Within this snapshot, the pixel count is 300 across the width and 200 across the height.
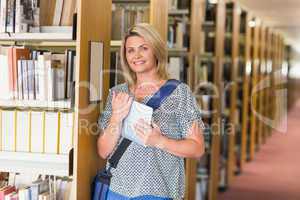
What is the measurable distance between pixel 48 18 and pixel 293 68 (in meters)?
16.1

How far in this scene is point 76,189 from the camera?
7.07ft

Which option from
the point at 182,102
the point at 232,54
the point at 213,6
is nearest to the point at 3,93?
the point at 182,102

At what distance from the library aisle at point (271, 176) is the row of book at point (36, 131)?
Result: 3.01 metres

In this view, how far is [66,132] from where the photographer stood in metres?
2.30

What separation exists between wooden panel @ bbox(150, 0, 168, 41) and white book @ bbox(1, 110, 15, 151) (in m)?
1.08

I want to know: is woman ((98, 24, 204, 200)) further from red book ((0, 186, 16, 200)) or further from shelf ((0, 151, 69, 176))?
red book ((0, 186, 16, 200))

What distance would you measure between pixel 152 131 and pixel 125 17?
1373 mm

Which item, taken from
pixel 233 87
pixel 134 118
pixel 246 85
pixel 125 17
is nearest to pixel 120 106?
pixel 134 118

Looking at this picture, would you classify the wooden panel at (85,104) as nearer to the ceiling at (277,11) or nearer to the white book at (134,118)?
the white book at (134,118)

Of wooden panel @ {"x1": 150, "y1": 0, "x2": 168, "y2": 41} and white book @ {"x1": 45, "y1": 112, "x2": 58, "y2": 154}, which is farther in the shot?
wooden panel @ {"x1": 150, "y1": 0, "x2": 168, "y2": 41}

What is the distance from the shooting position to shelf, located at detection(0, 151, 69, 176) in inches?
89.4

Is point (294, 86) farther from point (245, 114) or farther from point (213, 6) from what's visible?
point (213, 6)

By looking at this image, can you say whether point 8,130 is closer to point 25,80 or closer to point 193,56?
point 25,80

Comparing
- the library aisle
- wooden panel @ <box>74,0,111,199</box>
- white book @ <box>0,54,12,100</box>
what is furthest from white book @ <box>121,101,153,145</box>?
the library aisle
